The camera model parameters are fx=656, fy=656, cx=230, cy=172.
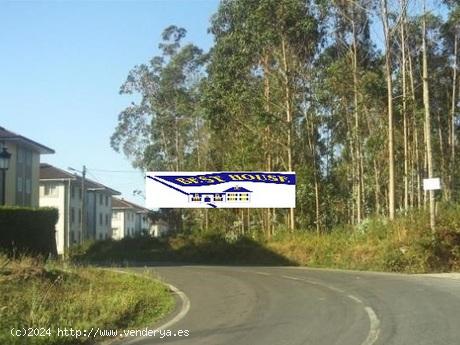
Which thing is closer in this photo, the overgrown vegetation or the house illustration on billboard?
the overgrown vegetation

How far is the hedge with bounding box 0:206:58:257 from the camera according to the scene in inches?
1072

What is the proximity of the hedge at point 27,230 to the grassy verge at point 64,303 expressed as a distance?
33.7ft

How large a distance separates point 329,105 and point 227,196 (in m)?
9.22

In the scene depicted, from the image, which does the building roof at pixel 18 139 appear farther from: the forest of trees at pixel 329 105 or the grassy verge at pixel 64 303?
the grassy verge at pixel 64 303

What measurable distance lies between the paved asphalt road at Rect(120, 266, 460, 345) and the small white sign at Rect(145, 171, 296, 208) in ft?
49.4

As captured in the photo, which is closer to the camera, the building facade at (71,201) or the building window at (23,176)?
the building window at (23,176)

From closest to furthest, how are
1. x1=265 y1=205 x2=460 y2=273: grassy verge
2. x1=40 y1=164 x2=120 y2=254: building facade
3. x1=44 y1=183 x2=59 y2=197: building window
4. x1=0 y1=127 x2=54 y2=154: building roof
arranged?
x1=265 y1=205 x2=460 y2=273: grassy verge, x1=0 y1=127 x2=54 y2=154: building roof, x1=40 y1=164 x2=120 y2=254: building facade, x1=44 y1=183 x2=59 y2=197: building window

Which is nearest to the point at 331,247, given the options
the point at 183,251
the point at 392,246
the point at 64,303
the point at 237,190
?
the point at 392,246

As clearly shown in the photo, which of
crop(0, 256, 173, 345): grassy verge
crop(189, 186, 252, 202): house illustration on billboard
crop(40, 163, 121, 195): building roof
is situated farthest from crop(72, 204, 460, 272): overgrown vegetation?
crop(40, 163, 121, 195): building roof

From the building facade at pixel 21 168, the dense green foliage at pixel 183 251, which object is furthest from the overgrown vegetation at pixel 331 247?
the building facade at pixel 21 168

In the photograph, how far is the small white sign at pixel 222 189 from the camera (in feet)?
116

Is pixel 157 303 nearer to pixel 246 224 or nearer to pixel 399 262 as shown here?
pixel 399 262

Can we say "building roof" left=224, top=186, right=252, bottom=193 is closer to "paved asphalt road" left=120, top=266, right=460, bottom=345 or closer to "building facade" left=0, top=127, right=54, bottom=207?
"paved asphalt road" left=120, top=266, right=460, bottom=345

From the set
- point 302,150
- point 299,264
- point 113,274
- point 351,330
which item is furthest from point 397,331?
point 302,150
